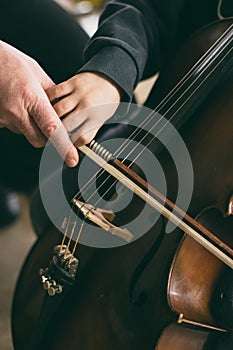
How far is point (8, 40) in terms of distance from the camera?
1.10 meters

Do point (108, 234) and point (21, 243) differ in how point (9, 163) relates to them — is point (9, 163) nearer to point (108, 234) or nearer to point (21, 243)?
point (21, 243)

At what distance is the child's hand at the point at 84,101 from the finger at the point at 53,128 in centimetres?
2

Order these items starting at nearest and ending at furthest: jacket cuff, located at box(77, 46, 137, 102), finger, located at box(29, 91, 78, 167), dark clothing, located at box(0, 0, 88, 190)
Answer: finger, located at box(29, 91, 78, 167) → jacket cuff, located at box(77, 46, 137, 102) → dark clothing, located at box(0, 0, 88, 190)

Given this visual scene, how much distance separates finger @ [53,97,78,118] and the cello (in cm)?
11

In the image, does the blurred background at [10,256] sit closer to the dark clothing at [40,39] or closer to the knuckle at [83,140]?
the dark clothing at [40,39]

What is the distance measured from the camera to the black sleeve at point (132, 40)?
805 mm

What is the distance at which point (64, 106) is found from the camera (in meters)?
0.72

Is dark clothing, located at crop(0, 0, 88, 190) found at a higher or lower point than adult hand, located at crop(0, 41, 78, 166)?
lower

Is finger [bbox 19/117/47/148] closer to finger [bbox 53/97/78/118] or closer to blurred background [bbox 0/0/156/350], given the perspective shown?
finger [bbox 53/97/78/118]

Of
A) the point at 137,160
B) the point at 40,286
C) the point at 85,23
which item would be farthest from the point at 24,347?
the point at 85,23

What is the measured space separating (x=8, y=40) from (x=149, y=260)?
59cm

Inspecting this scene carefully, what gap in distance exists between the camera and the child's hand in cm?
71

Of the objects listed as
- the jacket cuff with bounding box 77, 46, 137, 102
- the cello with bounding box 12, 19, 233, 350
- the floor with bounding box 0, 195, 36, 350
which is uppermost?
the jacket cuff with bounding box 77, 46, 137, 102

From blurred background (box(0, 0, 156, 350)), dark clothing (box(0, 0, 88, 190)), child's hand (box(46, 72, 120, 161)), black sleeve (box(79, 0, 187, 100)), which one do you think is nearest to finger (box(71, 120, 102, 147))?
child's hand (box(46, 72, 120, 161))
